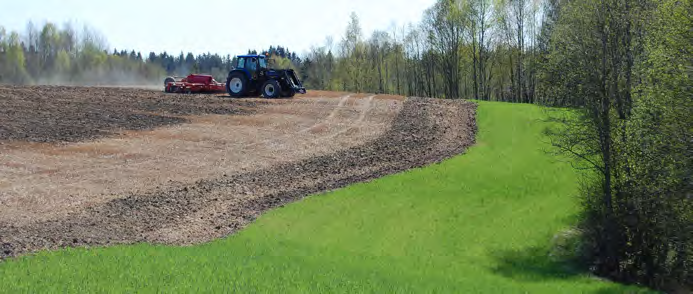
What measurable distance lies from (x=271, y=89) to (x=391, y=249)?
86.7ft

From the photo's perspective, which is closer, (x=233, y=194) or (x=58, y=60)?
(x=233, y=194)

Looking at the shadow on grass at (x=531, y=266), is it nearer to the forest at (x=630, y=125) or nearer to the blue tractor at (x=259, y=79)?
the forest at (x=630, y=125)

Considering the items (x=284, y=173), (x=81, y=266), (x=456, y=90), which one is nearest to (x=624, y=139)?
(x=284, y=173)

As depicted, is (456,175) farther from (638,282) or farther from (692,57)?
(692,57)

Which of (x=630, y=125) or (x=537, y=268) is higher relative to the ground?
(x=630, y=125)

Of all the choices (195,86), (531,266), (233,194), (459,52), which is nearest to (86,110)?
(195,86)

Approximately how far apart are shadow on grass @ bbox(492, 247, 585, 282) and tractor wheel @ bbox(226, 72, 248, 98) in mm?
28525

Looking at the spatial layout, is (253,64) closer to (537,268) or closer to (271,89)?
(271,89)

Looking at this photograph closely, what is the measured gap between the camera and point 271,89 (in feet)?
147

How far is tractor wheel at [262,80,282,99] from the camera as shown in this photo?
1742 inches

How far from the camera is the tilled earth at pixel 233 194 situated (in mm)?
18791

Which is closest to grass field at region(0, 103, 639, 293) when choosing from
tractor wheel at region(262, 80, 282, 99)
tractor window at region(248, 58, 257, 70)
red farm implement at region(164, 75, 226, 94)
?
tractor wheel at region(262, 80, 282, 99)

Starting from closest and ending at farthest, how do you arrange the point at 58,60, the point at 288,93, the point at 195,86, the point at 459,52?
the point at 288,93 → the point at 195,86 → the point at 459,52 → the point at 58,60

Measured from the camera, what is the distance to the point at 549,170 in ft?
92.3
